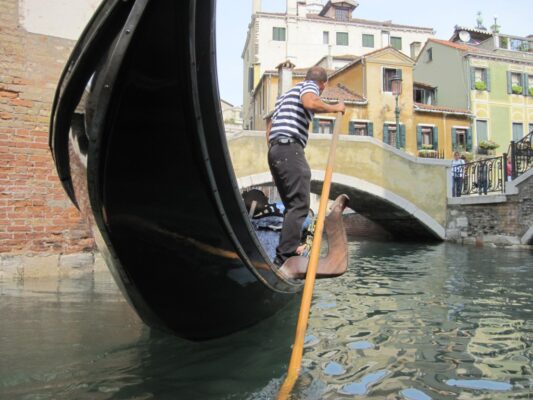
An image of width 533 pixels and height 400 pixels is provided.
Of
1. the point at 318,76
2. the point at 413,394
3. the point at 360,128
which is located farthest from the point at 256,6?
the point at 413,394

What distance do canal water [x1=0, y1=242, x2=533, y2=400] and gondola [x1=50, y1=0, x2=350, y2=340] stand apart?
0.19m

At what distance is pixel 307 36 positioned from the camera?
65.3 feet

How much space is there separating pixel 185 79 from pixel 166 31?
11cm

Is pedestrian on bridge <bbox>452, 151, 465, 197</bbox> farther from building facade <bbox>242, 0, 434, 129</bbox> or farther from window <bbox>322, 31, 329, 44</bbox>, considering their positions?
window <bbox>322, 31, 329, 44</bbox>

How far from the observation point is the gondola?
3.46 feet

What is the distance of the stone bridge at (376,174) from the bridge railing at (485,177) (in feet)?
1.24

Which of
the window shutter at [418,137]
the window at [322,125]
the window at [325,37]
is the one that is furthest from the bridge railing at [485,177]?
the window at [325,37]

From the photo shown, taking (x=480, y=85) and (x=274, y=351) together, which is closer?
(x=274, y=351)

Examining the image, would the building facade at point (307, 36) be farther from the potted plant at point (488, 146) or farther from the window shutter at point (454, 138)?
the potted plant at point (488, 146)

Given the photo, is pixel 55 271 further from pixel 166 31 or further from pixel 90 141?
pixel 166 31

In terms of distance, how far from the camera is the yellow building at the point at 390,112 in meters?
13.8

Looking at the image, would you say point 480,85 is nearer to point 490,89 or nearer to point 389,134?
point 490,89

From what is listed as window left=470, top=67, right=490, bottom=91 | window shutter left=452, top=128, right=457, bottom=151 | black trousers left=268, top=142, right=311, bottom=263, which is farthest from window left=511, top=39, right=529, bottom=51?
black trousers left=268, top=142, right=311, bottom=263

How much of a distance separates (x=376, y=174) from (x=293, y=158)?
6.52 meters
